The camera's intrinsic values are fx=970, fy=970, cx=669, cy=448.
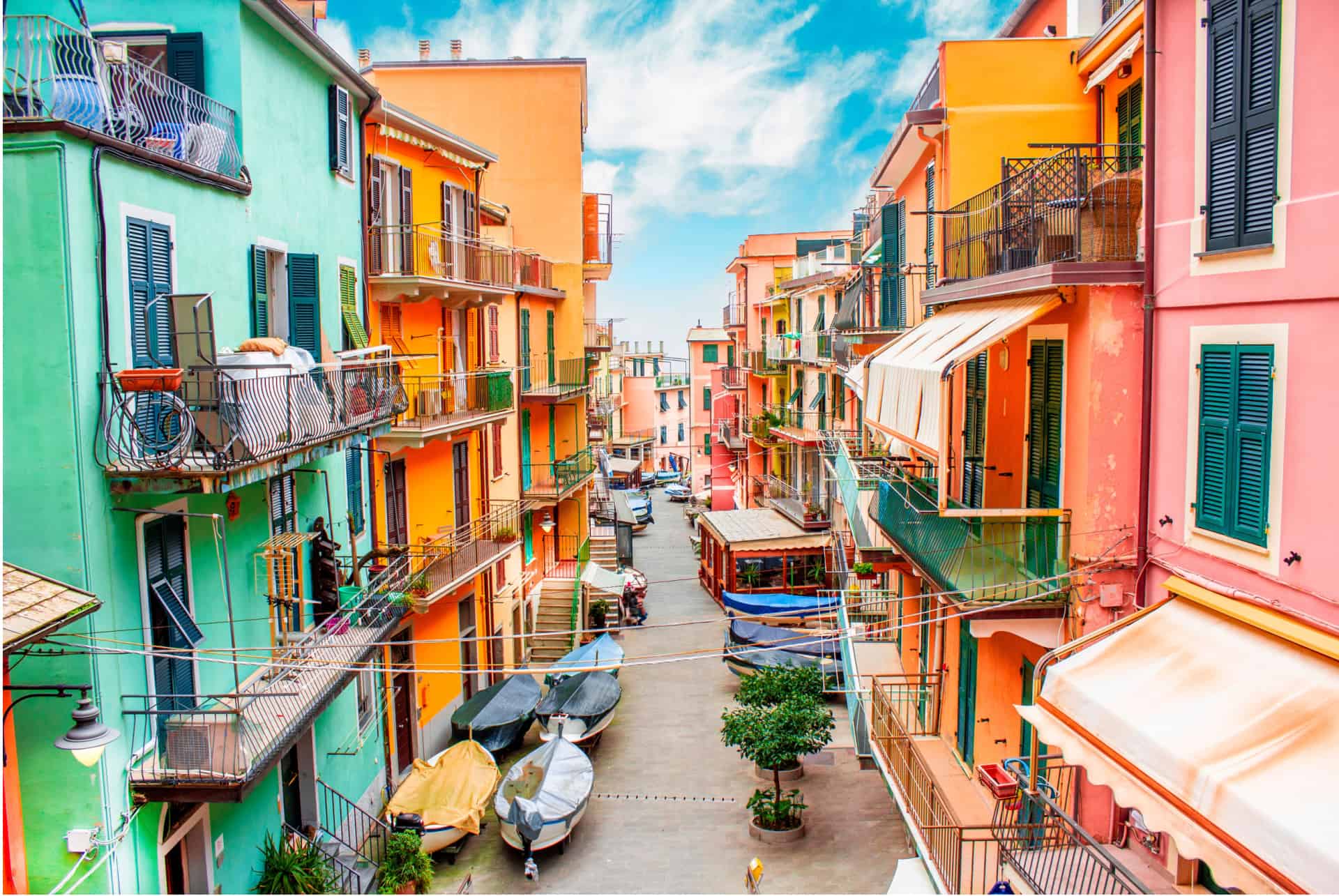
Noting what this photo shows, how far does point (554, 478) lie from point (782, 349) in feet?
57.9

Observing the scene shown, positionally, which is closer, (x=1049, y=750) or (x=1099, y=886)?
(x=1099, y=886)

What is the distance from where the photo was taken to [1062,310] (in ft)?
36.3

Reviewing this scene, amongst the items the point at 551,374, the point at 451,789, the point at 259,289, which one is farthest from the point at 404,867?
→ the point at 551,374

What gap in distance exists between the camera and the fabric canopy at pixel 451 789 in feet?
56.7

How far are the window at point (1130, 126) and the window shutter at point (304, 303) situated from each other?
36.8 feet

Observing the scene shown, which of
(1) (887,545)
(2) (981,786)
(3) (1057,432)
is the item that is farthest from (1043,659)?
(1) (887,545)

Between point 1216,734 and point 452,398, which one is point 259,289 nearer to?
point 452,398

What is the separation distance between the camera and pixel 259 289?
13148mm

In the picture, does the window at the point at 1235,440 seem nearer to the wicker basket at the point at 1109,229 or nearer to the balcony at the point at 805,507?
the wicker basket at the point at 1109,229

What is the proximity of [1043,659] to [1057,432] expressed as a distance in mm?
3294

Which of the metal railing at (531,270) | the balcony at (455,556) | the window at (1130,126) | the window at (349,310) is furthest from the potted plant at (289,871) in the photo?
the metal railing at (531,270)

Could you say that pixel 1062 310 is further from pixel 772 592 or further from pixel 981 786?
pixel 772 592

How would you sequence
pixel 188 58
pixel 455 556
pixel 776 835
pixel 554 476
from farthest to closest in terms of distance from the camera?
pixel 554 476 < pixel 455 556 < pixel 776 835 < pixel 188 58

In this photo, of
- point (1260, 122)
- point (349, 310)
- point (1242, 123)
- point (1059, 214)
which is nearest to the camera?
point (1260, 122)
